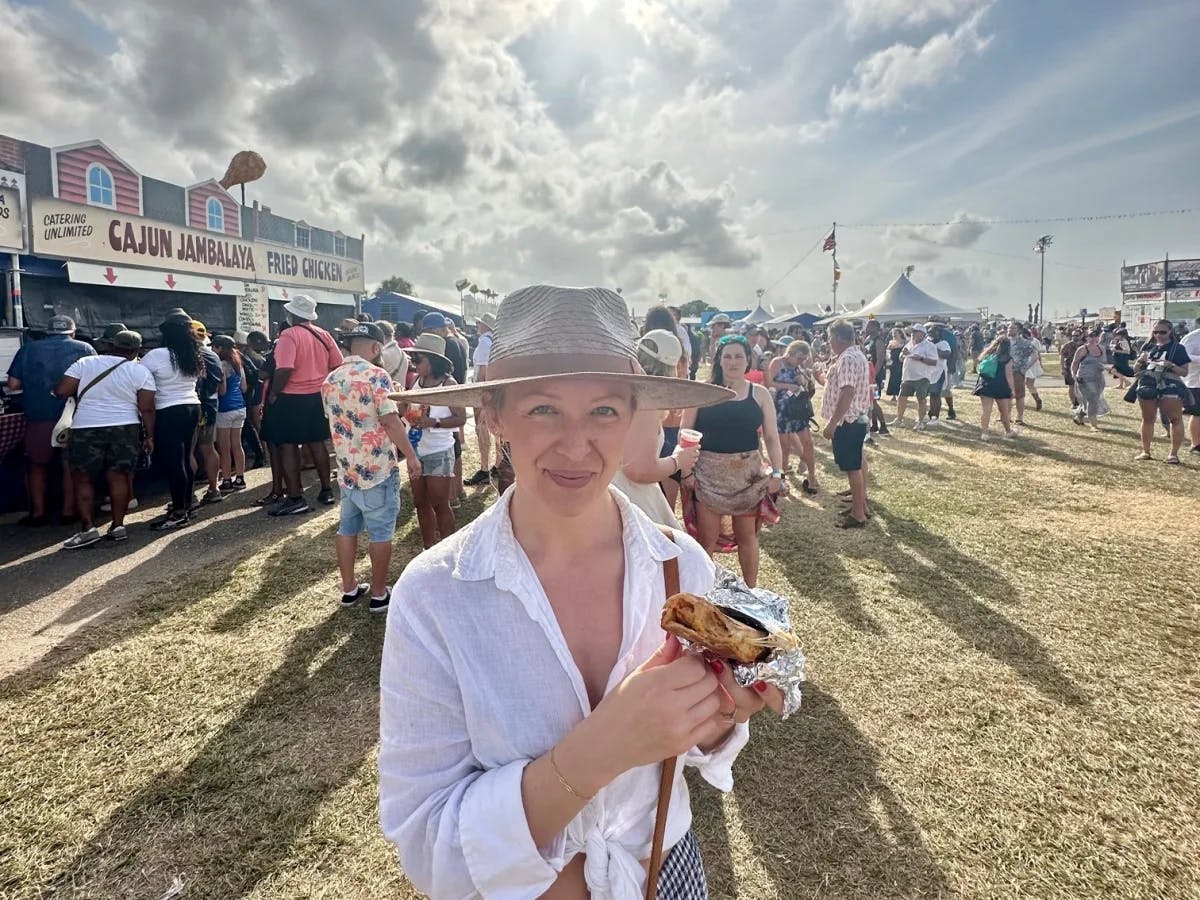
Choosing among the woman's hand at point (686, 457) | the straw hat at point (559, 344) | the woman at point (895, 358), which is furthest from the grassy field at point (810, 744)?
the woman at point (895, 358)

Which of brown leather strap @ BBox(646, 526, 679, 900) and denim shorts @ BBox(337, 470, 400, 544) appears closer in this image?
brown leather strap @ BBox(646, 526, 679, 900)

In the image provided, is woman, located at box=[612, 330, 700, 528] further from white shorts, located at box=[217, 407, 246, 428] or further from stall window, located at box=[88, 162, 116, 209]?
stall window, located at box=[88, 162, 116, 209]

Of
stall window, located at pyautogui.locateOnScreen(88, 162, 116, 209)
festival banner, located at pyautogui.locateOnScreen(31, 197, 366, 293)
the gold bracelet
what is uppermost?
stall window, located at pyautogui.locateOnScreen(88, 162, 116, 209)

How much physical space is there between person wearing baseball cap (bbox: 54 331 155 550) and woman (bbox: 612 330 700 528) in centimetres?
492

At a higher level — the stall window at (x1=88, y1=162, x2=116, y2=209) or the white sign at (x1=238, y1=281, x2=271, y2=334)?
the stall window at (x1=88, y1=162, x2=116, y2=209)

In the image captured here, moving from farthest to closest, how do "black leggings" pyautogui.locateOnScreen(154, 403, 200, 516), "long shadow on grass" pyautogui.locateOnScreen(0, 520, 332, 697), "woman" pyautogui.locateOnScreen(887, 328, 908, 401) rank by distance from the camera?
"woman" pyautogui.locateOnScreen(887, 328, 908, 401)
"black leggings" pyautogui.locateOnScreen(154, 403, 200, 516)
"long shadow on grass" pyautogui.locateOnScreen(0, 520, 332, 697)

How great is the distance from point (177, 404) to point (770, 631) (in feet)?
21.8

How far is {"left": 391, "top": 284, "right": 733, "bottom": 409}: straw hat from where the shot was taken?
3.74ft

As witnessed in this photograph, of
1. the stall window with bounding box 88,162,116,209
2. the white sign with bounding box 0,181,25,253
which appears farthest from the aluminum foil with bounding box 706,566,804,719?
the stall window with bounding box 88,162,116,209

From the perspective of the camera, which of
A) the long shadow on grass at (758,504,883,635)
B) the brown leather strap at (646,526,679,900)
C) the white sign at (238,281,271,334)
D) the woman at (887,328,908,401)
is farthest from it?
the white sign at (238,281,271,334)

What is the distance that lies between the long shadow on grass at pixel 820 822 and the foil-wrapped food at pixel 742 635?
184cm

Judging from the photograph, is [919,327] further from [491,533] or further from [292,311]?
[491,533]

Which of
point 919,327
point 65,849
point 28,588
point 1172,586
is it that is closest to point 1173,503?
point 1172,586

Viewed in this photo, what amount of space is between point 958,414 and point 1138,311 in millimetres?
59351
